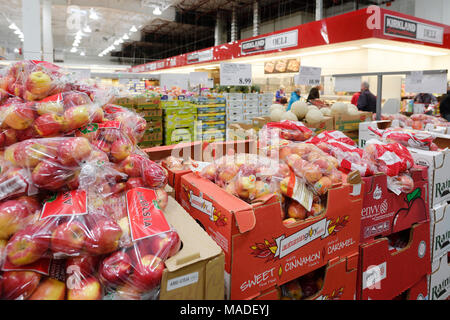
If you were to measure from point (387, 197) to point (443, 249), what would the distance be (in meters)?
0.72

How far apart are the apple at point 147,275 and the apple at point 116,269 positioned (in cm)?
2

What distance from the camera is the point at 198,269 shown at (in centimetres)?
74

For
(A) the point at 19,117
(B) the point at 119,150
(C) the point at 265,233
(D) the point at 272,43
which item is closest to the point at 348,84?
(C) the point at 265,233

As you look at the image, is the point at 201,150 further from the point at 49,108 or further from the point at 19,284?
the point at 19,284

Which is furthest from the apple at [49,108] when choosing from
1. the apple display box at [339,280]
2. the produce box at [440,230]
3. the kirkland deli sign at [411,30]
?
the kirkland deli sign at [411,30]

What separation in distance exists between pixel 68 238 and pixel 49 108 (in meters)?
0.52

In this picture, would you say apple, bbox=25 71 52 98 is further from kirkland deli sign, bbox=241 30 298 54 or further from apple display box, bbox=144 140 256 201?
kirkland deli sign, bbox=241 30 298 54

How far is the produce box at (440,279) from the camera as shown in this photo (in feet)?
5.54

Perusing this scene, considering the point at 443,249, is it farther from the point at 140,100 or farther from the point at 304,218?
the point at 140,100

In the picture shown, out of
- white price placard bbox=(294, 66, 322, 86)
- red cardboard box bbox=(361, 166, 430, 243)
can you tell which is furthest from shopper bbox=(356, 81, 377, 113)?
red cardboard box bbox=(361, 166, 430, 243)

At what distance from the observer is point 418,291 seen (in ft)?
5.33

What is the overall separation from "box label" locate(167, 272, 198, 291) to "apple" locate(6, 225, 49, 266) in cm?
31

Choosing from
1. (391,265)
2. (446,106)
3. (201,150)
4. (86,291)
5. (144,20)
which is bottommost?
(391,265)

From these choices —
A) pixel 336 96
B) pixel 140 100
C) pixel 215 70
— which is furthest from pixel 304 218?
pixel 215 70
